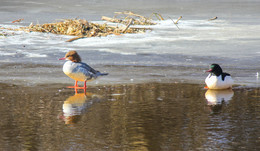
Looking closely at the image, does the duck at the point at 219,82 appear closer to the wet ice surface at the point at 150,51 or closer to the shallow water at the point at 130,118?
the shallow water at the point at 130,118

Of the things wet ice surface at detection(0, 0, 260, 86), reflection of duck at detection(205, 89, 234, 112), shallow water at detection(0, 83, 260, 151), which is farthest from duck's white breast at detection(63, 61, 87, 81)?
reflection of duck at detection(205, 89, 234, 112)

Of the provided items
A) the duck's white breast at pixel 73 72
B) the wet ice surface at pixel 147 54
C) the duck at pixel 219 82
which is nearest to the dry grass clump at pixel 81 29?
the wet ice surface at pixel 147 54

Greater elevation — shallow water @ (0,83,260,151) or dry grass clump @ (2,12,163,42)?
dry grass clump @ (2,12,163,42)

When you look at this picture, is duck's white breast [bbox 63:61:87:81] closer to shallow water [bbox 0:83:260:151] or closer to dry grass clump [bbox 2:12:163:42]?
shallow water [bbox 0:83:260:151]

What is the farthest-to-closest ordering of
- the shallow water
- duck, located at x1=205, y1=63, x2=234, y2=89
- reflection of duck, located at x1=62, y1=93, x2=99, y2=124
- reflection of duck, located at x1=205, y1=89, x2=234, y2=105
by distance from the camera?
duck, located at x1=205, y1=63, x2=234, y2=89 < reflection of duck, located at x1=205, y1=89, x2=234, y2=105 < reflection of duck, located at x1=62, y1=93, x2=99, y2=124 < the shallow water

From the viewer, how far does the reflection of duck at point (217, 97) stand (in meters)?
6.81

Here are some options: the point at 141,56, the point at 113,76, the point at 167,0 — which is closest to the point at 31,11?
the point at 167,0

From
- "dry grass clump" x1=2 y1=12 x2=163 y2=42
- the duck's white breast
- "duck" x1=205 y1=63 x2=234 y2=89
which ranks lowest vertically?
"duck" x1=205 y1=63 x2=234 y2=89

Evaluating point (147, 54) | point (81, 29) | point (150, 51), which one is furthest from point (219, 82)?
point (81, 29)

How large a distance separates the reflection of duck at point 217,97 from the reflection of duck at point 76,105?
1745 millimetres

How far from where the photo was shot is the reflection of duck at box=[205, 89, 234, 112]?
268 inches

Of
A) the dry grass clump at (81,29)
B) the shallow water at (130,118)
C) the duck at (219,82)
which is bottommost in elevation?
the shallow water at (130,118)

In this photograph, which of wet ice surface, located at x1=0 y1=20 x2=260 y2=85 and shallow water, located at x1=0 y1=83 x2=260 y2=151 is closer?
shallow water, located at x1=0 y1=83 x2=260 y2=151

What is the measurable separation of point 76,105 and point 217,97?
2.31m
